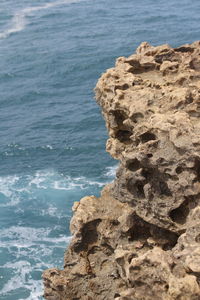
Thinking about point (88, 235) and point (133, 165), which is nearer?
point (133, 165)

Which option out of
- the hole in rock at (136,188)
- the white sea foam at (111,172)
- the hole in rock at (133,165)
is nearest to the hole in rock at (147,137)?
the hole in rock at (133,165)

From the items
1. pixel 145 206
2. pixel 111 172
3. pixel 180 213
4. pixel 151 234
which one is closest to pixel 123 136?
pixel 145 206

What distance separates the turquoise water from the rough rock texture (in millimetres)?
18373

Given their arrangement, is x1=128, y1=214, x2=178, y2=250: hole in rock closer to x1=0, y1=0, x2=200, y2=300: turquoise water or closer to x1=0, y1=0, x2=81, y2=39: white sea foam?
x1=0, y1=0, x2=200, y2=300: turquoise water

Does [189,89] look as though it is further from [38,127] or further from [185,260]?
[38,127]

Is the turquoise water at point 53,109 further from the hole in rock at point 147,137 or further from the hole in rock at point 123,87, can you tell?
the hole in rock at point 147,137

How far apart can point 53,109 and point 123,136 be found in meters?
47.7

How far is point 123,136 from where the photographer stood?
2836 cm

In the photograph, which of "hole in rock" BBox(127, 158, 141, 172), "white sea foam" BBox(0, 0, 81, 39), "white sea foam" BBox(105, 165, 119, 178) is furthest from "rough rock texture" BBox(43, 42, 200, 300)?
"white sea foam" BBox(0, 0, 81, 39)

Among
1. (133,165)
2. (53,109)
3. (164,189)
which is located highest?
(53,109)

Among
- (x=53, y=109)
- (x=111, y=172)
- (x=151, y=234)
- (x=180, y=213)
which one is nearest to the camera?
(x=180, y=213)

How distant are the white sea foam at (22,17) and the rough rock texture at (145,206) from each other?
86.3 meters

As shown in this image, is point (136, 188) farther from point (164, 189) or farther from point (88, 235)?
point (88, 235)

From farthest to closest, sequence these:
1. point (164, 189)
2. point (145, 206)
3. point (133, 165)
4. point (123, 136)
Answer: point (123, 136), point (133, 165), point (145, 206), point (164, 189)
